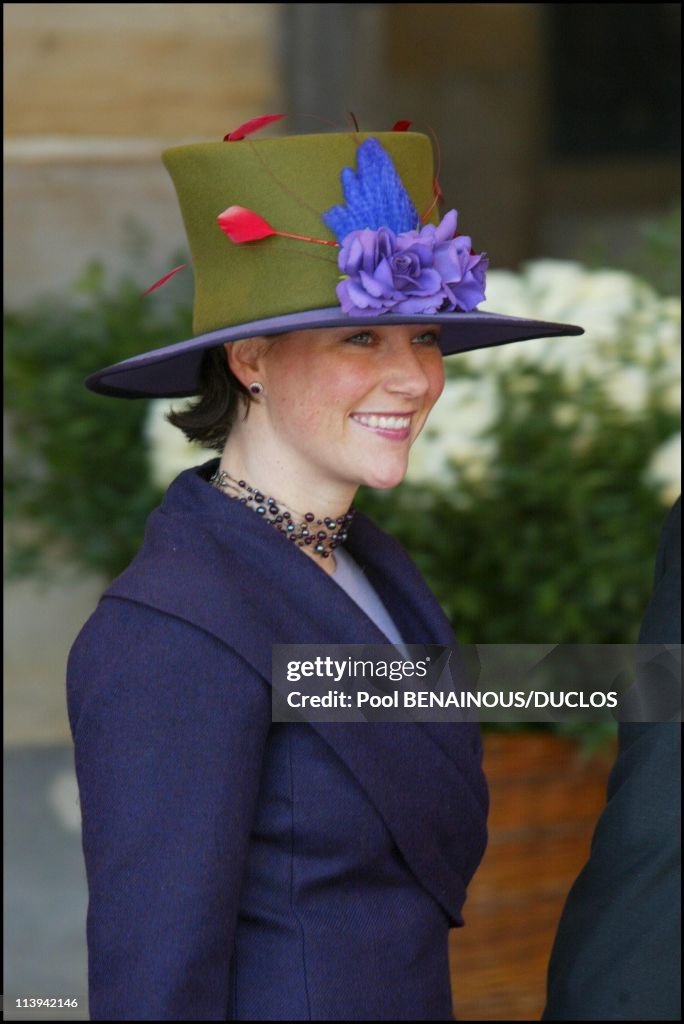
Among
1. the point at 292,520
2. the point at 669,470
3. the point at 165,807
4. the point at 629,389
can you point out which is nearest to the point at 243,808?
the point at 165,807

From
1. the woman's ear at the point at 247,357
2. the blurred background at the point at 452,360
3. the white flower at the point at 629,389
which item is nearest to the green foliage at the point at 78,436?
the blurred background at the point at 452,360

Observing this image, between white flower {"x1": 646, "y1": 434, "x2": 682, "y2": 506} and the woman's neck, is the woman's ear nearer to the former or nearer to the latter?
the woman's neck

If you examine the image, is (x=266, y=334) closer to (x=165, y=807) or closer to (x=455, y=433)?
(x=165, y=807)

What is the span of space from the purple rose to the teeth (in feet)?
0.40

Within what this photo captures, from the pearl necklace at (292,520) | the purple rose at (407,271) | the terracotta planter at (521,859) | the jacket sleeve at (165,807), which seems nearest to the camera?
the jacket sleeve at (165,807)

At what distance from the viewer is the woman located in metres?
1.40

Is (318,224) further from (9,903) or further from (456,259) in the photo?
(9,903)

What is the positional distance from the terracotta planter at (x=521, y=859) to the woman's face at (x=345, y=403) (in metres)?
1.24

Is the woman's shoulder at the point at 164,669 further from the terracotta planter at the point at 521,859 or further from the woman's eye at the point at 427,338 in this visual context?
the terracotta planter at the point at 521,859

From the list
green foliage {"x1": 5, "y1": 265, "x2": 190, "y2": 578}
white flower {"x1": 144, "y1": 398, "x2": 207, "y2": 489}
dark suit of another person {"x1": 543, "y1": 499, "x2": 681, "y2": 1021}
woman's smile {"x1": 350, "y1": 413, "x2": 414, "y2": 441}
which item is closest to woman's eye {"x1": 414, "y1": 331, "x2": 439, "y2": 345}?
woman's smile {"x1": 350, "y1": 413, "x2": 414, "y2": 441}

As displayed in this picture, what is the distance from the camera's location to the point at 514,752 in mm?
2766

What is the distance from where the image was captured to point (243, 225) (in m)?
1.61

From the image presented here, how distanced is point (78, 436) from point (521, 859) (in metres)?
1.34

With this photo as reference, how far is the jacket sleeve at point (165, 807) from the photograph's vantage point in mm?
1380
